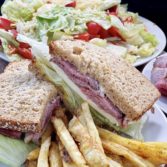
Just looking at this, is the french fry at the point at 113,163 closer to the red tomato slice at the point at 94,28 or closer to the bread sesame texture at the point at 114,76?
the bread sesame texture at the point at 114,76

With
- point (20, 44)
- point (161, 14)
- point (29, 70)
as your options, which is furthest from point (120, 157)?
point (161, 14)

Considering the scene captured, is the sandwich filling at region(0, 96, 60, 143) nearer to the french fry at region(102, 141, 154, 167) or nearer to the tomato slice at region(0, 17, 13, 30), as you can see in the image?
the french fry at region(102, 141, 154, 167)

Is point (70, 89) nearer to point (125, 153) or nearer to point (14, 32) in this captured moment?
point (125, 153)

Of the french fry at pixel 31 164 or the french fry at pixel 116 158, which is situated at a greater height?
the french fry at pixel 116 158

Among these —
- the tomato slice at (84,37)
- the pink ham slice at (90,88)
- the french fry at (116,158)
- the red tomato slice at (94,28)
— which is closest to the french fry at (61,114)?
the pink ham slice at (90,88)

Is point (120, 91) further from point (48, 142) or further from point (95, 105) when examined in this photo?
point (48, 142)
